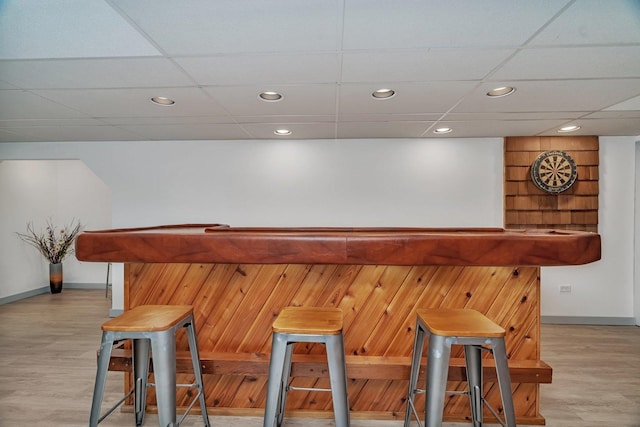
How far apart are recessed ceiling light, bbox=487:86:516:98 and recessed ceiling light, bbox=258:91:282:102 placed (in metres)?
1.78

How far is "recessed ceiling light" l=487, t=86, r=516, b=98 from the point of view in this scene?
105 inches

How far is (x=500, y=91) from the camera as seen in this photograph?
2.77 meters

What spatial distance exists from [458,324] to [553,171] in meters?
3.74

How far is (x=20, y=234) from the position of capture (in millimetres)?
5523

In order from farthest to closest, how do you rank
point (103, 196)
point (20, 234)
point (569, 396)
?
point (103, 196) → point (20, 234) → point (569, 396)

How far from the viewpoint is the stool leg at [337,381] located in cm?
153

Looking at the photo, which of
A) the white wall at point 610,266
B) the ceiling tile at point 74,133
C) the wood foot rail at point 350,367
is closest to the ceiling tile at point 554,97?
the white wall at point 610,266

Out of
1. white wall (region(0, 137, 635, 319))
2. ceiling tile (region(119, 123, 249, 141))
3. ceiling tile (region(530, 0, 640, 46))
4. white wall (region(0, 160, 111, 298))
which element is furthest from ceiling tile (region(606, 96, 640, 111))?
white wall (region(0, 160, 111, 298))

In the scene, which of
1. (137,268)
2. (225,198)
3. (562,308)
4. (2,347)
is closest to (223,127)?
(225,198)

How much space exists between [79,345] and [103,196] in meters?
3.44

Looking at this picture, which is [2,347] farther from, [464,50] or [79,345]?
[464,50]

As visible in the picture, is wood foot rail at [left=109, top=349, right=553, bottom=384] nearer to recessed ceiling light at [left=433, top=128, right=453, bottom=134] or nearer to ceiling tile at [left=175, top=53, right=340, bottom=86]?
ceiling tile at [left=175, top=53, right=340, bottom=86]

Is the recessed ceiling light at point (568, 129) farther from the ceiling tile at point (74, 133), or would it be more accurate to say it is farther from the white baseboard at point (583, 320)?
the ceiling tile at point (74, 133)

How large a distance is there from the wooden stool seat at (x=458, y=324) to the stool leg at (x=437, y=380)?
0.18ft
